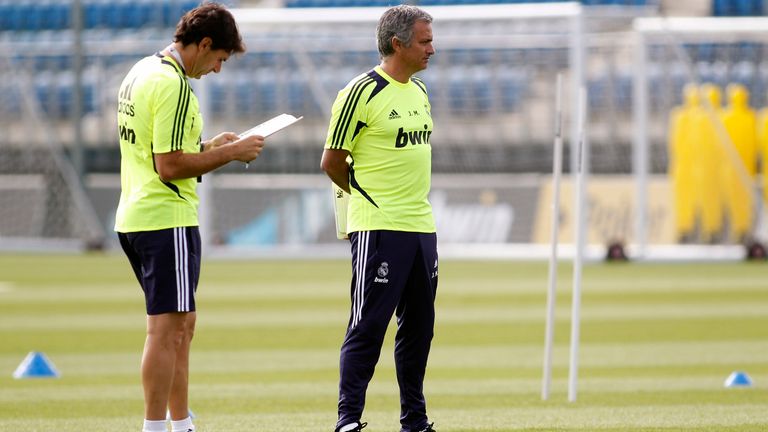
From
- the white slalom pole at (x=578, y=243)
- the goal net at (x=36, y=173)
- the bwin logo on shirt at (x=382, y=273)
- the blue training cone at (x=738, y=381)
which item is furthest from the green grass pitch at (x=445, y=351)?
the goal net at (x=36, y=173)

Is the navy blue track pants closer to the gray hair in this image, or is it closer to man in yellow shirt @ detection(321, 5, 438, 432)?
man in yellow shirt @ detection(321, 5, 438, 432)

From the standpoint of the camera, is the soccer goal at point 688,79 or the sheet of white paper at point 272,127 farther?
the soccer goal at point 688,79

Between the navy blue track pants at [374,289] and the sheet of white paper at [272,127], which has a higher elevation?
the sheet of white paper at [272,127]

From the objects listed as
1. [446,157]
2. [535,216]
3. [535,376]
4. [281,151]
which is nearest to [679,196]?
[535,216]

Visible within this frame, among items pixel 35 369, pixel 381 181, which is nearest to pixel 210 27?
pixel 381 181

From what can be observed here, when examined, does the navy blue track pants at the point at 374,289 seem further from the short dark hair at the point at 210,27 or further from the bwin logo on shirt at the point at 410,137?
the short dark hair at the point at 210,27

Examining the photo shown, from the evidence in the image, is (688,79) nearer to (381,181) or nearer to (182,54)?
(381,181)

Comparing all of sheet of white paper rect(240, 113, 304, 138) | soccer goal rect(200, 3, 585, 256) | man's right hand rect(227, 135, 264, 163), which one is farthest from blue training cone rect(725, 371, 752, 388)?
soccer goal rect(200, 3, 585, 256)

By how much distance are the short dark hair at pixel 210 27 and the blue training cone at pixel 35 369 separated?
4.17 metres

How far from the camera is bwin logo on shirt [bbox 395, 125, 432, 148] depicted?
6.17 m

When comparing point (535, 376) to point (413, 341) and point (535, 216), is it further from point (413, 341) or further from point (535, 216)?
point (535, 216)

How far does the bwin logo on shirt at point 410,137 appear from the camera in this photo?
6.17 metres

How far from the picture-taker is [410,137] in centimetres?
620

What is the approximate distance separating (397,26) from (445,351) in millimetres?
5062
